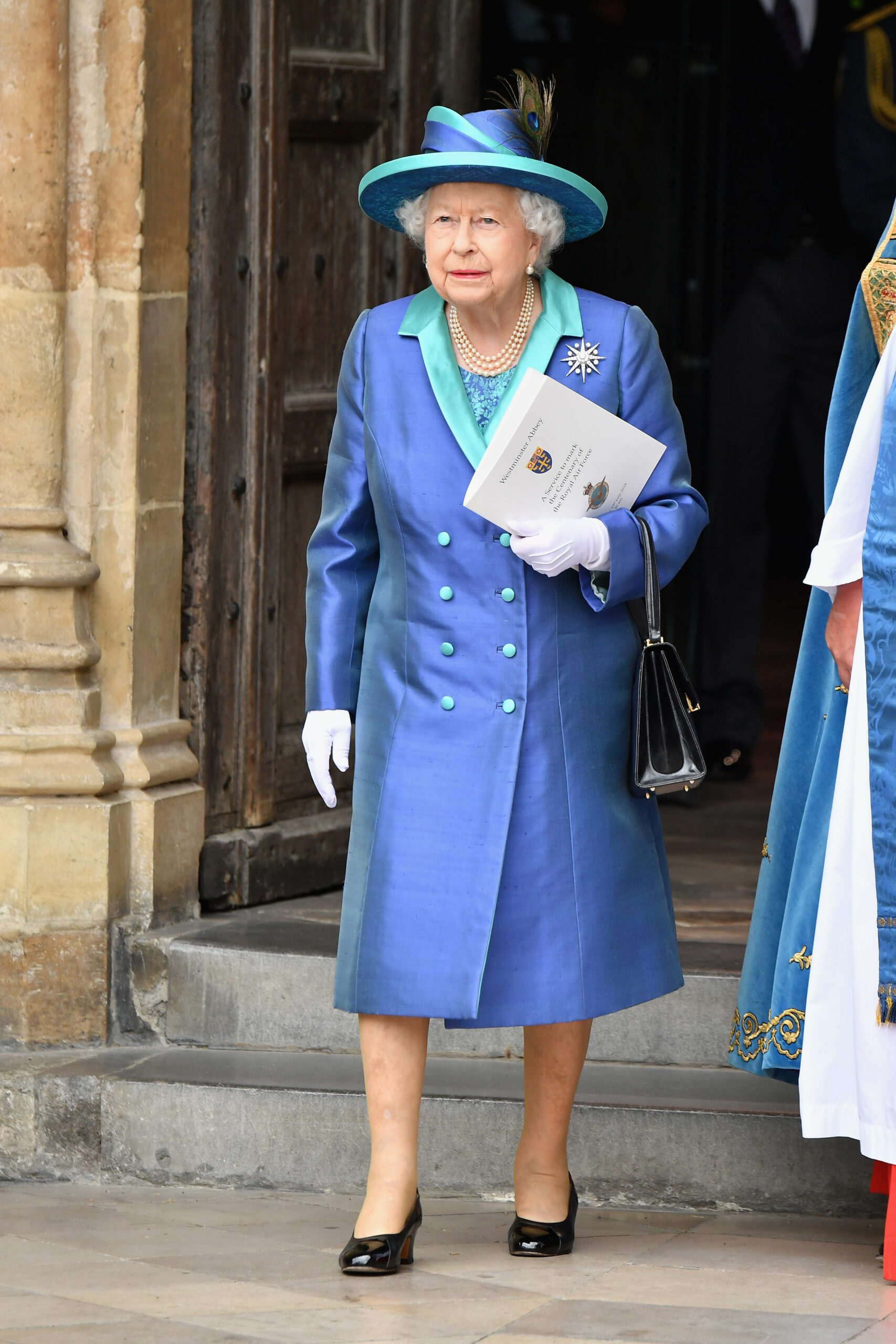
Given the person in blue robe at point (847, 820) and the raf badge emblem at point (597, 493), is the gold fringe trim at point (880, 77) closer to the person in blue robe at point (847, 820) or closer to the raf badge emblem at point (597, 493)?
the person in blue robe at point (847, 820)

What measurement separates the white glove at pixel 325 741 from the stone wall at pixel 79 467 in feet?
3.58

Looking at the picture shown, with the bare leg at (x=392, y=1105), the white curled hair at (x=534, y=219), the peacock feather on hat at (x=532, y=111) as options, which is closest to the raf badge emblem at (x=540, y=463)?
the white curled hair at (x=534, y=219)

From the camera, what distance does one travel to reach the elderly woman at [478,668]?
3443 mm

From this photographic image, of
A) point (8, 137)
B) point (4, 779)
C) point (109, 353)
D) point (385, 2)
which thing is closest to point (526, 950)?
point (4, 779)

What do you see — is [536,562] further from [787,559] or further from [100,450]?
[787,559]

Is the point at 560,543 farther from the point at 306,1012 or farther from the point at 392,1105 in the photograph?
the point at 306,1012

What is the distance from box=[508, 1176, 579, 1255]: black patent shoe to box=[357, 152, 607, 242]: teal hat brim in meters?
1.62

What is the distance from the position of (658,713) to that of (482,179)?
2.85 ft

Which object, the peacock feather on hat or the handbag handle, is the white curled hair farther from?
the handbag handle

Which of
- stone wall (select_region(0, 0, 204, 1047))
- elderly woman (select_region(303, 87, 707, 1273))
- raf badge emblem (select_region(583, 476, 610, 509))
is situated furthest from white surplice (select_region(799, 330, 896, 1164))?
stone wall (select_region(0, 0, 204, 1047))

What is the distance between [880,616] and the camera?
11.5ft

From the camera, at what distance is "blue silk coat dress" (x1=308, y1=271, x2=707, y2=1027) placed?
11.3 ft

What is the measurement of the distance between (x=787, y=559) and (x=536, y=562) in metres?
10.1

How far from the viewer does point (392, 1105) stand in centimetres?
352
